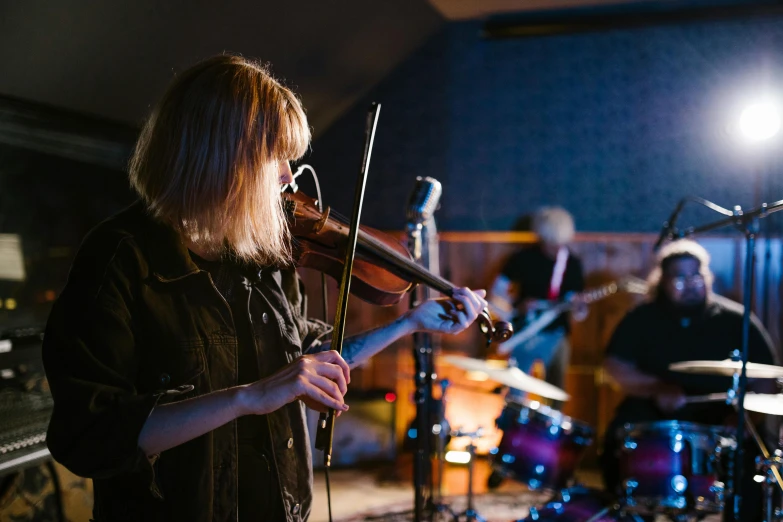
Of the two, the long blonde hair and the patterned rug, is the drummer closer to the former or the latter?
the patterned rug

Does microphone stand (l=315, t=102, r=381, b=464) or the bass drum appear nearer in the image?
microphone stand (l=315, t=102, r=381, b=464)

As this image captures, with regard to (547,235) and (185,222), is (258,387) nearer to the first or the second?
(185,222)

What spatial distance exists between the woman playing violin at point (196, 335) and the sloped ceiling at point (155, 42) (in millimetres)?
1659

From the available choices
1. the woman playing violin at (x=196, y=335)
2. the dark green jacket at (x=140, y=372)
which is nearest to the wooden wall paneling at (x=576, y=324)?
the woman playing violin at (x=196, y=335)

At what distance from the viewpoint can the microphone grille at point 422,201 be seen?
2.46 meters

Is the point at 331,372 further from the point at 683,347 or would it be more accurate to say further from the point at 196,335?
the point at 683,347

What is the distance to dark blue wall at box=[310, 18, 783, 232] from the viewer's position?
5.39m

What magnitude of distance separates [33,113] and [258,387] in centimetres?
239

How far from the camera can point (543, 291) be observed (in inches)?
204

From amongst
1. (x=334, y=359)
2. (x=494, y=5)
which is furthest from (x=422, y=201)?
(x=494, y=5)

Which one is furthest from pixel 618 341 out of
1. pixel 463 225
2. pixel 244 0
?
pixel 244 0

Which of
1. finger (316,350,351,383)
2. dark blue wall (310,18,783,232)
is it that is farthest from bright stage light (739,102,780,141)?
finger (316,350,351,383)

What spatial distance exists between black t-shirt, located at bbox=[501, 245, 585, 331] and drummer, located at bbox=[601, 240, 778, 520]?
1151 millimetres

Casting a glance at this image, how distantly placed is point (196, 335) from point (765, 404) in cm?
236
